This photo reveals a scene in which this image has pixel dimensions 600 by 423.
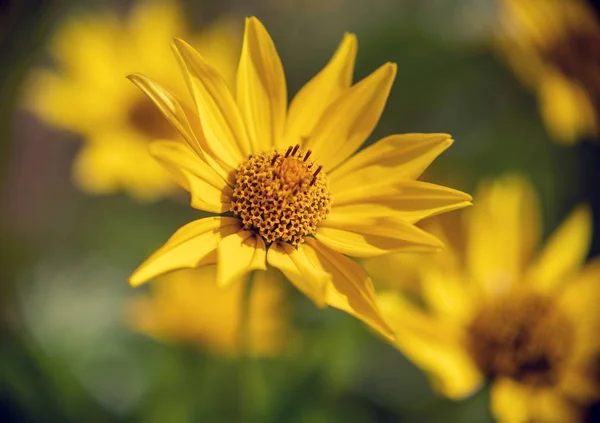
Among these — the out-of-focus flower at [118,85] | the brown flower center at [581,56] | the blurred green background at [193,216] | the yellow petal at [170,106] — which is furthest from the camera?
the out-of-focus flower at [118,85]

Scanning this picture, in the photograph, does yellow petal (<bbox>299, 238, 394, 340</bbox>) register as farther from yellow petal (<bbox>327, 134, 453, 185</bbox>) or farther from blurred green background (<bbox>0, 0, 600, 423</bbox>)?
blurred green background (<bbox>0, 0, 600, 423</bbox>)

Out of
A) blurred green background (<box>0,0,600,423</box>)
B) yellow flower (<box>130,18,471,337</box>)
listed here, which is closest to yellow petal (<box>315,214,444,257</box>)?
yellow flower (<box>130,18,471,337</box>)

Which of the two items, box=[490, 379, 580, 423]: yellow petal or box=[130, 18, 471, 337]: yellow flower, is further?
box=[490, 379, 580, 423]: yellow petal

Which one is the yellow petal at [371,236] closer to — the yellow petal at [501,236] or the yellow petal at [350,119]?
the yellow petal at [350,119]

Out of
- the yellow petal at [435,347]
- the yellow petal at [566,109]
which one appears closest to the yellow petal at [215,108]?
the yellow petal at [435,347]

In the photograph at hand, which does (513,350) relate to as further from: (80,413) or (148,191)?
(148,191)

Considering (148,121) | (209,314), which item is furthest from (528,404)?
(148,121)

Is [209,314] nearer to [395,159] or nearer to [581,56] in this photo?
[395,159]
